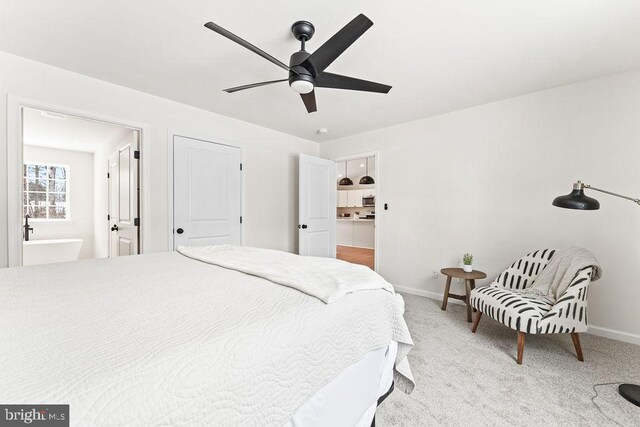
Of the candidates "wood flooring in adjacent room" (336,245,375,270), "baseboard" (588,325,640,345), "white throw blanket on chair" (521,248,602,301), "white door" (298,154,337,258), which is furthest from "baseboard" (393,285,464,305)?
"wood flooring in adjacent room" (336,245,375,270)

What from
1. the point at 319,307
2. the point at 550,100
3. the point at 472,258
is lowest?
the point at 472,258

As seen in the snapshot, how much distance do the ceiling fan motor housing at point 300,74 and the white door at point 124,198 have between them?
2146 mm

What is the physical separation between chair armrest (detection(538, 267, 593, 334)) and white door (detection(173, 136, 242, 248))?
328cm

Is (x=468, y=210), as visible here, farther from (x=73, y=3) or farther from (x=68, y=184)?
(x=68, y=184)

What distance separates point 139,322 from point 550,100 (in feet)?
12.4

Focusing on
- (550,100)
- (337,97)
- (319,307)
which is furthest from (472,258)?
(319,307)

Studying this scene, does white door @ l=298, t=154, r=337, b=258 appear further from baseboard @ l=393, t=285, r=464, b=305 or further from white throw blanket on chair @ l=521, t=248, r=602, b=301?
white throw blanket on chair @ l=521, t=248, r=602, b=301

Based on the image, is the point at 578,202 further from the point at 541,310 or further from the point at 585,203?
the point at 541,310

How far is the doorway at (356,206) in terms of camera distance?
771 centimetres

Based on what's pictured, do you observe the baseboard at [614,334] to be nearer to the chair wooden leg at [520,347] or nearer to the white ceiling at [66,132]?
the chair wooden leg at [520,347]

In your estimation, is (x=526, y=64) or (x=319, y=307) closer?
(x=319, y=307)

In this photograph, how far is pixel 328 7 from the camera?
1.66m

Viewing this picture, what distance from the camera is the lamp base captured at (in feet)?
5.38

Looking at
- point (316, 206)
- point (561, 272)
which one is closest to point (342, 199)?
point (316, 206)
